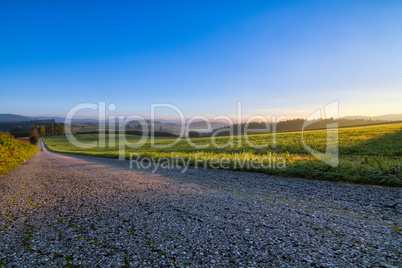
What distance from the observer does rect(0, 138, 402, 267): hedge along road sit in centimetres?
233

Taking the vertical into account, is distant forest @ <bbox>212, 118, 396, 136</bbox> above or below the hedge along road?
above

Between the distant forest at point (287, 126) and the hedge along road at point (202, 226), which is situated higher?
the distant forest at point (287, 126)

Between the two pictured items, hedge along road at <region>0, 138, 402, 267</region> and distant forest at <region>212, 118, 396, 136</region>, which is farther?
distant forest at <region>212, 118, 396, 136</region>

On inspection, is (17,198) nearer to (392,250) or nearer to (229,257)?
(229,257)

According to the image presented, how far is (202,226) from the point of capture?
10.2 feet

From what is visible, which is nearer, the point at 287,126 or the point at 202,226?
the point at 202,226

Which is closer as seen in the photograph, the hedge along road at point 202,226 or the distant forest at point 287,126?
the hedge along road at point 202,226

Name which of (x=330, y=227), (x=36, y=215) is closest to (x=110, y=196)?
(x=36, y=215)

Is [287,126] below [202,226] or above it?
above

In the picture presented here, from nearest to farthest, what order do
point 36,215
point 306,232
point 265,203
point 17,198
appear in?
1. point 306,232
2. point 36,215
3. point 265,203
4. point 17,198

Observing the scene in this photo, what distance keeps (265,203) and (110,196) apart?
3.88m

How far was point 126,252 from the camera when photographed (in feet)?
8.04

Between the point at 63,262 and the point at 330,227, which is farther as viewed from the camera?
the point at 330,227

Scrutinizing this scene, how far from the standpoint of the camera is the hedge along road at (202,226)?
91.6 inches
